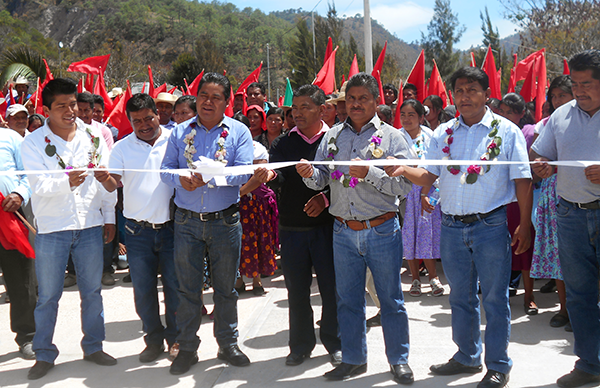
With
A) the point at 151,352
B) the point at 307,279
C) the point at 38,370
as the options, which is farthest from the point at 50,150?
the point at 307,279

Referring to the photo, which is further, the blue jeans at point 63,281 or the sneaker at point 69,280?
the sneaker at point 69,280

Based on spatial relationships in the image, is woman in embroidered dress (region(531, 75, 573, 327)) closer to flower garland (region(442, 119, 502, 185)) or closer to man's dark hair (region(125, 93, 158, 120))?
flower garland (region(442, 119, 502, 185))

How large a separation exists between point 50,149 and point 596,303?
4364 millimetres

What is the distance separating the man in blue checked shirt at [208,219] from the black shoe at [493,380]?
6.20ft

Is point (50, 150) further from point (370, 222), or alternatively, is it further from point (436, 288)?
point (436, 288)

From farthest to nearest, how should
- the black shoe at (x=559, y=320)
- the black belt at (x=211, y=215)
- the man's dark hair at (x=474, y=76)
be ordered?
the black shoe at (x=559, y=320) < the black belt at (x=211, y=215) < the man's dark hair at (x=474, y=76)

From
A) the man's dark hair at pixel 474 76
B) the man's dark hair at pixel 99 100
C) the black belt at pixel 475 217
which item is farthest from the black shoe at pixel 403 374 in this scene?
the man's dark hair at pixel 99 100

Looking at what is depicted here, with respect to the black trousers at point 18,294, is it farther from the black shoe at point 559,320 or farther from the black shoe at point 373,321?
the black shoe at point 559,320

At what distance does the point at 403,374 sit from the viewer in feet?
12.8

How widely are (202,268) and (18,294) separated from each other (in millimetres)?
1929

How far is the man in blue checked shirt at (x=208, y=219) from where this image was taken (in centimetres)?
426

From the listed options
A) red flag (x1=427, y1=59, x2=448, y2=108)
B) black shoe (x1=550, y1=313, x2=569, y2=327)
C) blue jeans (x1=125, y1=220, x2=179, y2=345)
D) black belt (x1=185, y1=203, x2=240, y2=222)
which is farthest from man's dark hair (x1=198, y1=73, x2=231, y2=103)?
red flag (x1=427, y1=59, x2=448, y2=108)

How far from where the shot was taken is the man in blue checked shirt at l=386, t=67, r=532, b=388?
3.73 m

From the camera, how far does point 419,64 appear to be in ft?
28.5
